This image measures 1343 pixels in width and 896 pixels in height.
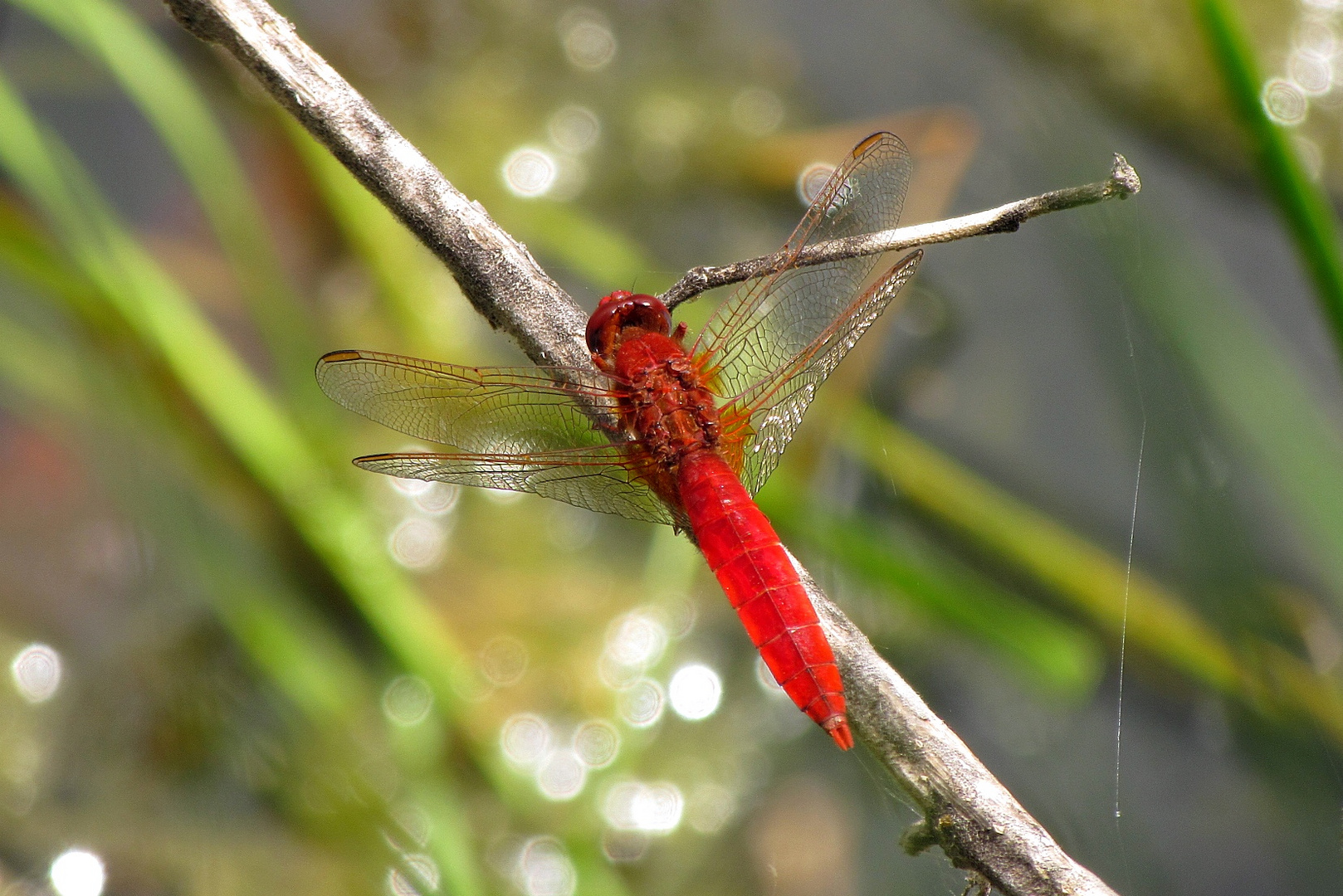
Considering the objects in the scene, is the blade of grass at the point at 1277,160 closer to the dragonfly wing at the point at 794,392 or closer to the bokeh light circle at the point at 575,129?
the dragonfly wing at the point at 794,392

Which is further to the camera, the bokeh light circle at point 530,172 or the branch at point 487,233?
the bokeh light circle at point 530,172

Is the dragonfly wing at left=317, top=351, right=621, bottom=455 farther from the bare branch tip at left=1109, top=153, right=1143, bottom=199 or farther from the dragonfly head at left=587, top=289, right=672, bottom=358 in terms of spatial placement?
the bare branch tip at left=1109, top=153, right=1143, bottom=199

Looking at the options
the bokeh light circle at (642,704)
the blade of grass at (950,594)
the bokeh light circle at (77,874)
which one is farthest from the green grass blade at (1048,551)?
the bokeh light circle at (77,874)

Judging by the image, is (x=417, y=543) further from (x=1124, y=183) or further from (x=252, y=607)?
(x=1124, y=183)

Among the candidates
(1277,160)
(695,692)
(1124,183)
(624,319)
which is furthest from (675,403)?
(695,692)

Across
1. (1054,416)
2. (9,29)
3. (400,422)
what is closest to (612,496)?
(400,422)

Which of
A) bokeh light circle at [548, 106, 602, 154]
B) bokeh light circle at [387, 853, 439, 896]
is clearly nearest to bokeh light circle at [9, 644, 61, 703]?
bokeh light circle at [387, 853, 439, 896]

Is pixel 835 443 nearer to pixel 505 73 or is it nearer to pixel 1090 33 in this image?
pixel 1090 33
